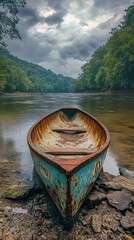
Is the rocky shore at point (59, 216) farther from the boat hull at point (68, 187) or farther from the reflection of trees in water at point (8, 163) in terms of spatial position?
the reflection of trees in water at point (8, 163)

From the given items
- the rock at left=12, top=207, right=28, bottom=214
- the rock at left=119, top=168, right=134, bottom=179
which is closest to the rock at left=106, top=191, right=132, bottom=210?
the rock at left=119, top=168, right=134, bottom=179

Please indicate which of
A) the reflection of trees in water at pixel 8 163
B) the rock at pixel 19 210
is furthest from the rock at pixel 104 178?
the reflection of trees in water at pixel 8 163

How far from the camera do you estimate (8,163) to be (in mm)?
5691

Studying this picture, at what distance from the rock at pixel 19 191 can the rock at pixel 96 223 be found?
130 centimetres

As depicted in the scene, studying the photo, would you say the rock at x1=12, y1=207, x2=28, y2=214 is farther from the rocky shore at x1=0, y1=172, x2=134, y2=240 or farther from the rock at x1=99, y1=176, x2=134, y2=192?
the rock at x1=99, y1=176, x2=134, y2=192

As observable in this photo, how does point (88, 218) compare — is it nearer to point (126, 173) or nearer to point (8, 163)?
→ point (126, 173)

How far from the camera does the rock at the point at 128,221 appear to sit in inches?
120

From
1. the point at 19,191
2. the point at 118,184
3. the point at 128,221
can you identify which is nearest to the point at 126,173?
the point at 118,184

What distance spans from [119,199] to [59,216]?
1.04m

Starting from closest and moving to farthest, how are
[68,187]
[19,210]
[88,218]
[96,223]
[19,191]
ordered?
[68,187], [96,223], [88,218], [19,210], [19,191]

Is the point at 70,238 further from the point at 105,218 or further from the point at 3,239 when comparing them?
the point at 3,239

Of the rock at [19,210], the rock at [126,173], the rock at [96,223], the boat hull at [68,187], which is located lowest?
the rock at [19,210]

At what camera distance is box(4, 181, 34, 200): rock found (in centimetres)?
384

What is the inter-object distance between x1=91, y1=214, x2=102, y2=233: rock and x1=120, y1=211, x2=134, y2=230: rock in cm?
32
